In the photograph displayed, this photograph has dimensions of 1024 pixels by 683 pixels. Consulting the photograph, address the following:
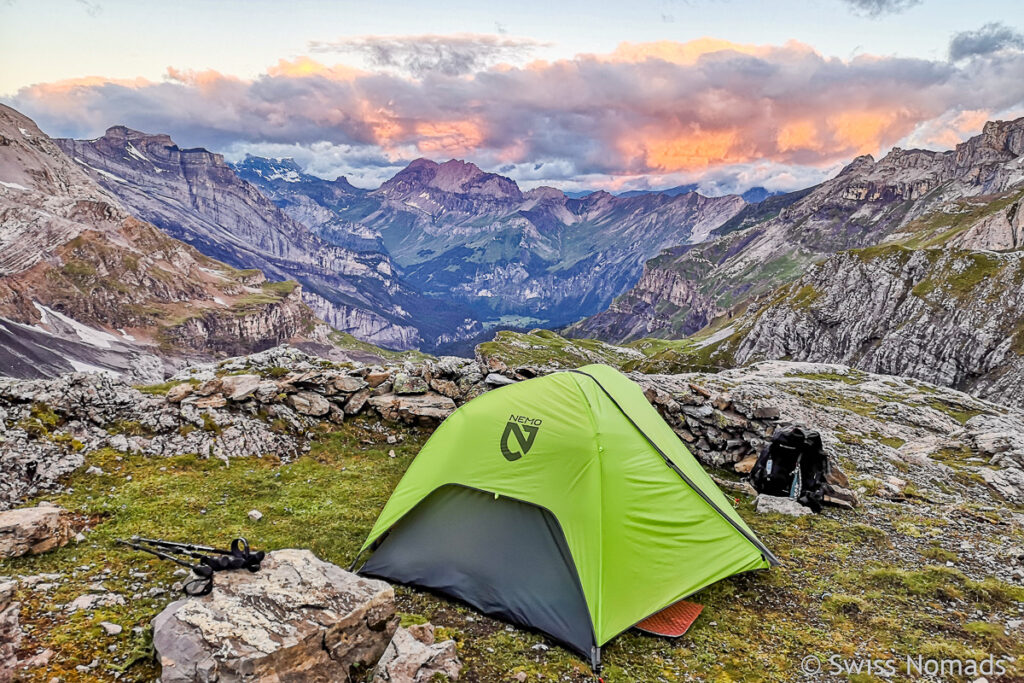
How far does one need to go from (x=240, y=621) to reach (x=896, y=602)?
12.6 meters

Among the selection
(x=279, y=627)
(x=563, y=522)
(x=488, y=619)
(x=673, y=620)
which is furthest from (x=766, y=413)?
(x=279, y=627)

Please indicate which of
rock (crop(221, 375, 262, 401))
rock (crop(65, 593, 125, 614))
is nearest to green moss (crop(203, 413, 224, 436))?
rock (crop(221, 375, 262, 401))

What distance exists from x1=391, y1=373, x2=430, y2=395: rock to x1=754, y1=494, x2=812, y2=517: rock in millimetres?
13317

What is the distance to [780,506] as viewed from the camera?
1520cm

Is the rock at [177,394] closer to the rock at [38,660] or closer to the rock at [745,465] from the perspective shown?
the rock at [38,660]

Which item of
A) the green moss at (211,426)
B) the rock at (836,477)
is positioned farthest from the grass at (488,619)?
the rock at (836,477)

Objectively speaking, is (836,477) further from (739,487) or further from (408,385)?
(408,385)

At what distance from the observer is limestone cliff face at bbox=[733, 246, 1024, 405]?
8356cm

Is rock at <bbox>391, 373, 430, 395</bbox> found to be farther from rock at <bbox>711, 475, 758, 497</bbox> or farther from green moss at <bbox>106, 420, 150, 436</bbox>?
rock at <bbox>711, 475, 758, 497</bbox>

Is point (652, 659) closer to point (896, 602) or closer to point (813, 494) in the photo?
point (896, 602)

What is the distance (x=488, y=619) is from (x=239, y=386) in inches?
535

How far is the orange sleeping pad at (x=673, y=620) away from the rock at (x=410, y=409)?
11408 millimetres

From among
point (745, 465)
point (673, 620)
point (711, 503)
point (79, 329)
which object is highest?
point (711, 503)

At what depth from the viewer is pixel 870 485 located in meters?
17.6
